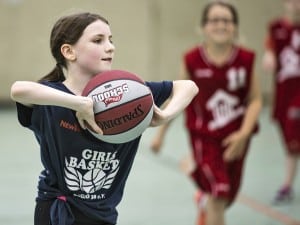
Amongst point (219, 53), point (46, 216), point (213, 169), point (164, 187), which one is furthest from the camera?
point (164, 187)

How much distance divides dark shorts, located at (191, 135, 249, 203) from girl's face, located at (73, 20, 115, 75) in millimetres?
1962

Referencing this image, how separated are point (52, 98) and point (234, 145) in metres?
2.14

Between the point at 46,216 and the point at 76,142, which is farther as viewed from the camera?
the point at 46,216

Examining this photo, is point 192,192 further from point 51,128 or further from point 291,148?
point 51,128

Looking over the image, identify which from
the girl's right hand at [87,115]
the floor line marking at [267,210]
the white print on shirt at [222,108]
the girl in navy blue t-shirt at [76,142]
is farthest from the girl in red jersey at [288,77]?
the girl's right hand at [87,115]

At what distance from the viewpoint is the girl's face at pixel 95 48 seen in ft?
8.30

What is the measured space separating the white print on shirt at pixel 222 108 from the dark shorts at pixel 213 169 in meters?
0.12

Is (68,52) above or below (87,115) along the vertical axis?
above

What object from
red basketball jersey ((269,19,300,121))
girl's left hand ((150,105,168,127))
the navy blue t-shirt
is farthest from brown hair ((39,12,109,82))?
red basketball jersey ((269,19,300,121))

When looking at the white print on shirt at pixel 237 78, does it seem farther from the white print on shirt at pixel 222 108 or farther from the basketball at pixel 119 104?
the basketball at pixel 119 104

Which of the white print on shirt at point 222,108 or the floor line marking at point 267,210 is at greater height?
the white print on shirt at point 222,108

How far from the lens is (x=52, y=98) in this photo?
2354 mm

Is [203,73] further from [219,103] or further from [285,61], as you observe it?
[285,61]

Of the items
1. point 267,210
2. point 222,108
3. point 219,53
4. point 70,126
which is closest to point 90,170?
point 70,126
